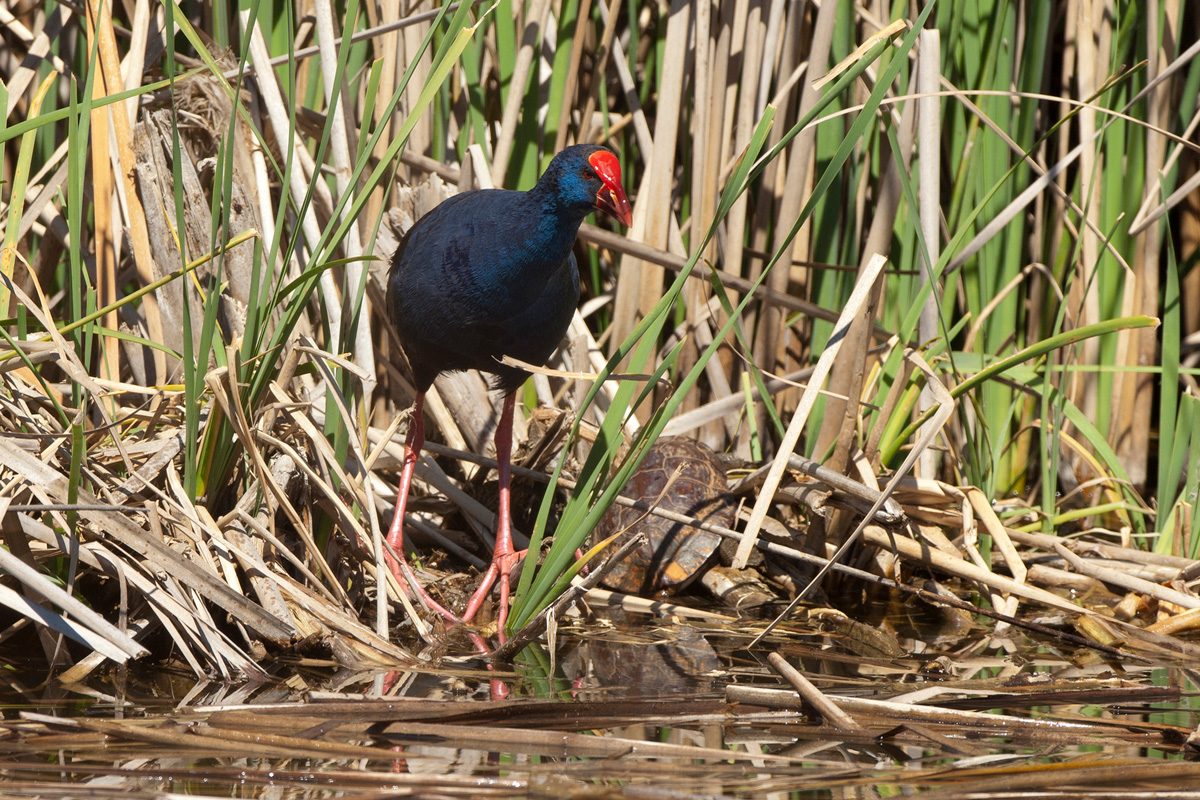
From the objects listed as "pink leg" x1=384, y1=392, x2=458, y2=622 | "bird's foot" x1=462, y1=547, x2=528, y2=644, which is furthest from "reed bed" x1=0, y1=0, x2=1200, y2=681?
"bird's foot" x1=462, y1=547, x2=528, y2=644

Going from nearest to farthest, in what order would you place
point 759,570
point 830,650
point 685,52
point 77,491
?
point 77,491 < point 830,650 < point 759,570 < point 685,52

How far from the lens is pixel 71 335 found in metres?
2.33

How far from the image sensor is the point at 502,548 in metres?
2.61

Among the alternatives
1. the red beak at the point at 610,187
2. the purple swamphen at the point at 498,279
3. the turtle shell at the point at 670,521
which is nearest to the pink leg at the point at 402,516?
the purple swamphen at the point at 498,279

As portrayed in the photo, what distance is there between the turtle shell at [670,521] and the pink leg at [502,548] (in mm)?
264

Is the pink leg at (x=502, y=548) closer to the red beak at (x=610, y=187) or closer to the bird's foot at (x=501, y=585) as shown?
the bird's foot at (x=501, y=585)

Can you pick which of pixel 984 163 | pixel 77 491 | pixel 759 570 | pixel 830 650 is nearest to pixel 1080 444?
pixel 984 163

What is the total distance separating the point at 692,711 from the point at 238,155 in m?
1.99

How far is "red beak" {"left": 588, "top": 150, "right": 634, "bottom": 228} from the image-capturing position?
231 cm

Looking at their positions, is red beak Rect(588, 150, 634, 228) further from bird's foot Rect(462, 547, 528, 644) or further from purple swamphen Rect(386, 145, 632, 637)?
bird's foot Rect(462, 547, 528, 644)

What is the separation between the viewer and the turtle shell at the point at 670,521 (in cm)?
273

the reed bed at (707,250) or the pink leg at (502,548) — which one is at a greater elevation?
the reed bed at (707,250)

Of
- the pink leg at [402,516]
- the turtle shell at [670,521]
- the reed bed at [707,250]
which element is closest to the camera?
the pink leg at [402,516]

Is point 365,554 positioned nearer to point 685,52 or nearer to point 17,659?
point 17,659
